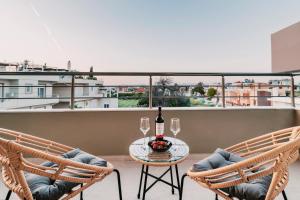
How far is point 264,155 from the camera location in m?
0.93

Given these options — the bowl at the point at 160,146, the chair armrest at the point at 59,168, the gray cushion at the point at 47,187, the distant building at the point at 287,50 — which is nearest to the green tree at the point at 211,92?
the bowl at the point at 160,146

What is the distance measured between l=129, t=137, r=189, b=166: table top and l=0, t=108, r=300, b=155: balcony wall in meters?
0.91

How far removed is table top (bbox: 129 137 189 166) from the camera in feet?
4.04

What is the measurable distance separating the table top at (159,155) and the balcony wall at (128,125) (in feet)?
2.98

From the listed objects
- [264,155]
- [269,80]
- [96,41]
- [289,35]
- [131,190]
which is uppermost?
[96,41]

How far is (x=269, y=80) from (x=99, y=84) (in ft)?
8.03

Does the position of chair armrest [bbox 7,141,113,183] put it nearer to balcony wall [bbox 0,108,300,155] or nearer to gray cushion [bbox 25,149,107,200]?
gray cushion [bbox 25,149,107,200]

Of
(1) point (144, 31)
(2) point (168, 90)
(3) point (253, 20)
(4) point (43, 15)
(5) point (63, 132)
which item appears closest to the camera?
(5) point (63, 132)

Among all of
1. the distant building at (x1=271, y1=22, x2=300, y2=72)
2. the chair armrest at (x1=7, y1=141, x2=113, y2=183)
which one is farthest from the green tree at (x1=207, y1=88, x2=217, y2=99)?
the chair armrest at (x1=7, y1=141, x2=113, y2=183)

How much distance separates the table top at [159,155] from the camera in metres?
1.23

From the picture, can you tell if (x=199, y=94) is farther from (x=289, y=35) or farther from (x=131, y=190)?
(x=289, y=35)

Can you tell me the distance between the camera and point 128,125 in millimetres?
2420

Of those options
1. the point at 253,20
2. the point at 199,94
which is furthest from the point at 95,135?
the point at 253,20

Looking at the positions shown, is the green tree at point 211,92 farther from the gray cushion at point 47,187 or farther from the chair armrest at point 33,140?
the gray cushion at point 47,187
